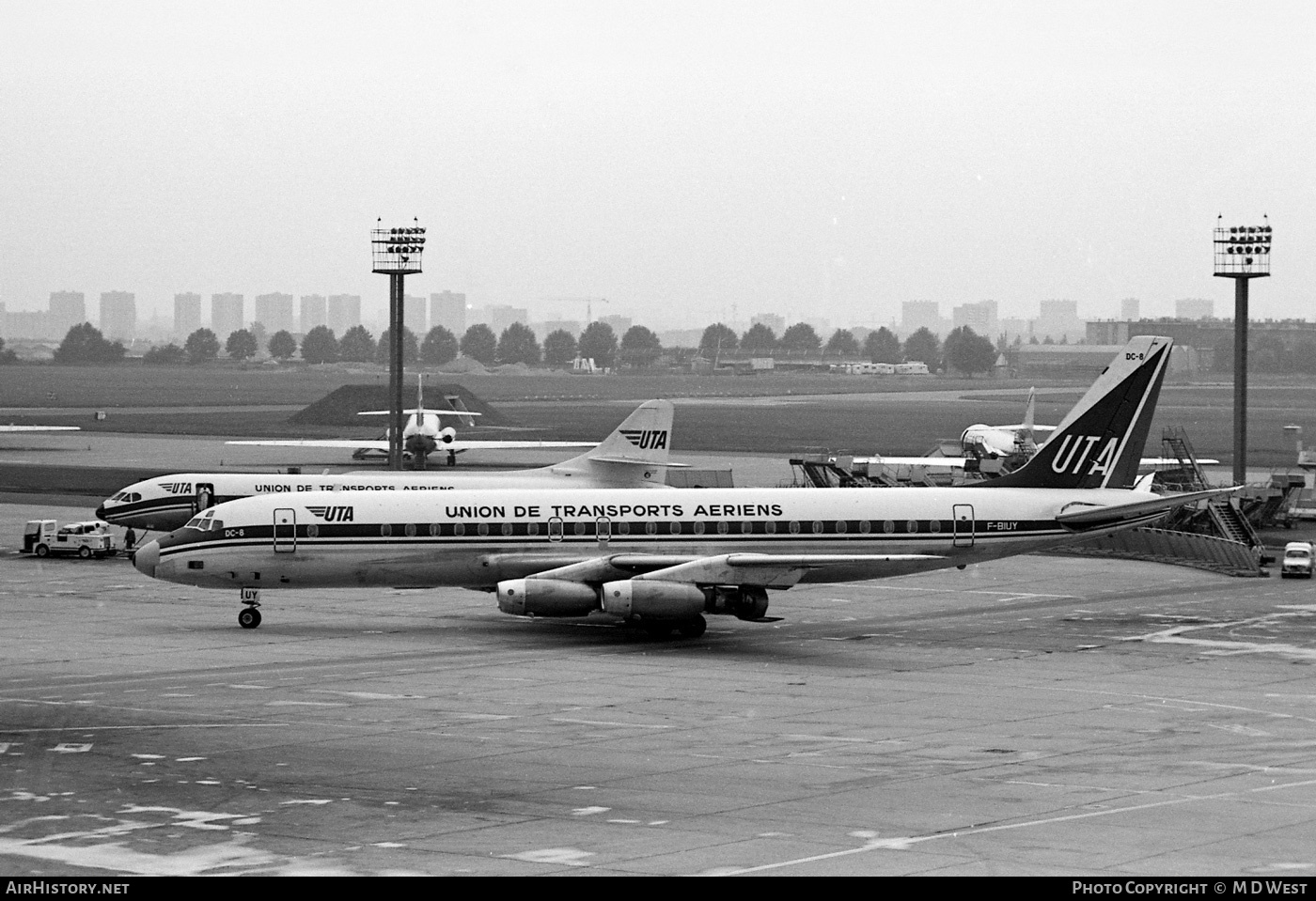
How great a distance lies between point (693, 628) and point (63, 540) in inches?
1254

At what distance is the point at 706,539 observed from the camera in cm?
5028

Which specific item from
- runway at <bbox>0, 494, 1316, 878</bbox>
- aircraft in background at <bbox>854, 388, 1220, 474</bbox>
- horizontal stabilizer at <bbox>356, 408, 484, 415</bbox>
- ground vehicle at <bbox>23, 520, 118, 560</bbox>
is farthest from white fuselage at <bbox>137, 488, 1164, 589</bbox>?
horizontal stabilizer at <bbox>356, 408, 484, 415</bbox>

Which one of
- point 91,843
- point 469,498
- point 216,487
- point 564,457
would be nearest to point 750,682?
point 469,498

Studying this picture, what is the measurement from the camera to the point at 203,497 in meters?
71.9

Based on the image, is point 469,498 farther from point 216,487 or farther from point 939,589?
point 216,487

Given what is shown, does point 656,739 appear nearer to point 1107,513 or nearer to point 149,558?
point 1107,513

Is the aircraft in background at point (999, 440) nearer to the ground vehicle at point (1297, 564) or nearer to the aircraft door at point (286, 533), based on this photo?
the ground vehicle at point (1297, 564)

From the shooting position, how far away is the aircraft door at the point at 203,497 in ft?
234

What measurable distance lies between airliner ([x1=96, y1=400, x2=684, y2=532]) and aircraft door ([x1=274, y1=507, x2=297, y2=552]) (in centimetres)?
1508

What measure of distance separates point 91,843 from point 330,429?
15654 cm

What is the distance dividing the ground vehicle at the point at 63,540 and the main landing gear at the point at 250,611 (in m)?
21.3

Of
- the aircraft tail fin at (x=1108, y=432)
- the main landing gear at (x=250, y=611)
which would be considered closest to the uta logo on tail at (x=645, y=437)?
the aircraft tail fin at (x=1108, y=432)

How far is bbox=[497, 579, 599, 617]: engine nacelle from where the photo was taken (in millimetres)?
47344

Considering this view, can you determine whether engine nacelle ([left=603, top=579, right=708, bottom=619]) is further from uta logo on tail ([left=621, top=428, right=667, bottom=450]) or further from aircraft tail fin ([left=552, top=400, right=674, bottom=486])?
uta logo on tail ([left=621, top=428, right=667, bottom=450])
